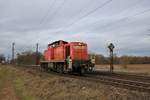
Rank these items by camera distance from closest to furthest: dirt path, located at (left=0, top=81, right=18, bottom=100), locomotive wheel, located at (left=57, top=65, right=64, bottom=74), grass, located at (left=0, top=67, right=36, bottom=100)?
grass, located at (left=0, top=67, right=36, bottom=100), dirt path, located at (left=0, top=81, right=18, bottom=100), locomotive wheel, located at (left=57, top=65, right=64, bottom=74)

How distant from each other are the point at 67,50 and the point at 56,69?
405cm

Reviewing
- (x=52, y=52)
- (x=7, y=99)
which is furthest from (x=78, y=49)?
(x=7, y=99)

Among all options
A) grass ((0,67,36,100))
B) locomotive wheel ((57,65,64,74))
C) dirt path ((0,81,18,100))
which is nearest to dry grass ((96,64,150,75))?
locomotive wheel ((57,65,64,74))

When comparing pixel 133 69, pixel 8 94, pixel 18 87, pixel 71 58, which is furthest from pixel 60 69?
pixel 133 69

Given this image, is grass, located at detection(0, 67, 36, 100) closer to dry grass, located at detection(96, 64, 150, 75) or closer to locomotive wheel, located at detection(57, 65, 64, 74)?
locomotive wheel, located at detection(57, 65, 64, 74)

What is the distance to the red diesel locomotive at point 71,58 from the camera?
32.3 metres

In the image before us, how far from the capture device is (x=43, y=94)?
650 inches

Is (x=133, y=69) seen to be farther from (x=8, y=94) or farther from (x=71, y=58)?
(x=8, y=94)

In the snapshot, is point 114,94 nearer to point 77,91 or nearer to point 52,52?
point 77,91

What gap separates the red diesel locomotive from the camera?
3234cm

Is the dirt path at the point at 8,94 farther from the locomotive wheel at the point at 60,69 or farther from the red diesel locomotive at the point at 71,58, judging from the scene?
the locomotive wheel at the point at 60,69

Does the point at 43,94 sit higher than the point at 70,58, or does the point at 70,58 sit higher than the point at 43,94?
the point at 70,58

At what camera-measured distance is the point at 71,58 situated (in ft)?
108

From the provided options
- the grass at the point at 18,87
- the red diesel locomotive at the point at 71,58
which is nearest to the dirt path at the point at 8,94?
the grass at the point at 18,87
